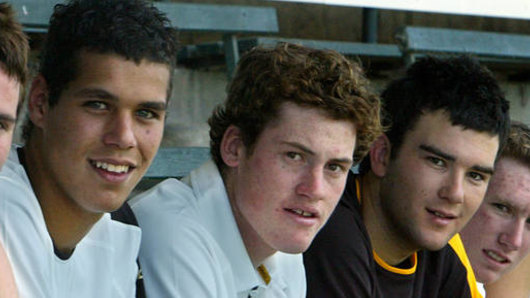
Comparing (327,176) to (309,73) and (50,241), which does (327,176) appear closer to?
(309,73)

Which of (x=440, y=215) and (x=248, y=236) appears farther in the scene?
(x=440, y=215)

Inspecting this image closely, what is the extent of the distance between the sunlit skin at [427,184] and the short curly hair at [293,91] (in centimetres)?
30

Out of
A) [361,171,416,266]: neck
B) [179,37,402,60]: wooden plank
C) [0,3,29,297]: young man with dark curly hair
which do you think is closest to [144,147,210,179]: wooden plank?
[179,37,402,60]: wooden plank

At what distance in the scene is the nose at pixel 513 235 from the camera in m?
3.12

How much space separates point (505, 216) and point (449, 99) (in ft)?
2.47

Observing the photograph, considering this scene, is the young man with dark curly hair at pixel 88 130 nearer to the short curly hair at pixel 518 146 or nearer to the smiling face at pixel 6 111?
the smiling face at pixel 6 111

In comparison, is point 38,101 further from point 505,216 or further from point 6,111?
point 505,216

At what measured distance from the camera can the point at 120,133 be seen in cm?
189

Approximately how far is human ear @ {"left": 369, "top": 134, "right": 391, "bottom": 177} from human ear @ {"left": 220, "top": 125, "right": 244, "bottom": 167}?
1.78 feet

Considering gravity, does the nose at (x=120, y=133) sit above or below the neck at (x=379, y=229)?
above

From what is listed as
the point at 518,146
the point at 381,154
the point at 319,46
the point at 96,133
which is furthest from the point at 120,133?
the point at 319,46

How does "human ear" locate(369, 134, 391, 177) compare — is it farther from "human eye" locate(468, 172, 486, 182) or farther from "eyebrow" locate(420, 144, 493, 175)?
"human eye" locate(468, 172, 486, 182)

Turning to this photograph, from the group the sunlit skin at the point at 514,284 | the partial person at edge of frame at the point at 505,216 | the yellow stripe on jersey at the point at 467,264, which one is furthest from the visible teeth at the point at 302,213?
the sunlit skin at the point at 514,284

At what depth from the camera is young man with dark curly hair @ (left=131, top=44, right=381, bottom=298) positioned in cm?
208
